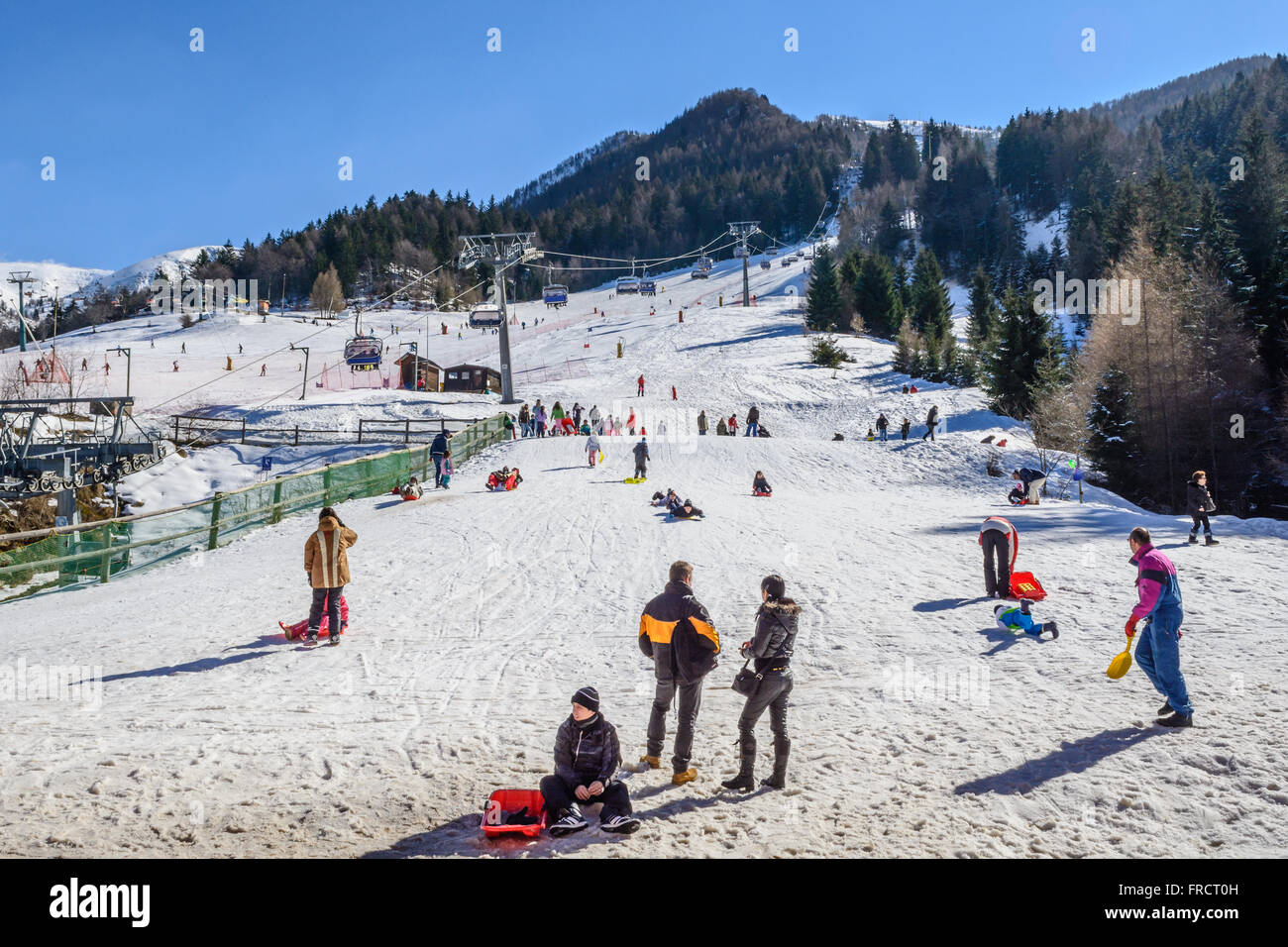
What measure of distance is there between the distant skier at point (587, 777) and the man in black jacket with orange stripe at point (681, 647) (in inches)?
32.6

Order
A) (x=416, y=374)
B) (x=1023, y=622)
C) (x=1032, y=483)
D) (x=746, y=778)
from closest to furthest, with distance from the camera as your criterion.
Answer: (x=746, y=778), (x=1023, y=622), (x=1032, y=483), (x=416, y=374)

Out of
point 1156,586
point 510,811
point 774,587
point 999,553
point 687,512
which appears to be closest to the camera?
point 510,811

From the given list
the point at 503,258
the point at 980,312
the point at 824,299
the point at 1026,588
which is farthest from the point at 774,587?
the point at 980,312

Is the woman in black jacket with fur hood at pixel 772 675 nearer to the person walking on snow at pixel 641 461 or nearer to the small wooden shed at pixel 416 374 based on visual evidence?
the person walking on snow at pixel 641 461

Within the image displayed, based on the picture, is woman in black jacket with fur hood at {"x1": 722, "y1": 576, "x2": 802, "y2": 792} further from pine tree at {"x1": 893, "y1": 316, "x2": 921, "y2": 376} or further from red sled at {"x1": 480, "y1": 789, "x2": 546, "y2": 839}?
pine tree at {"x1": 893, "y1": 316, "x2": 921, "y2": 376}

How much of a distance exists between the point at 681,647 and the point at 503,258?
43.2 meters

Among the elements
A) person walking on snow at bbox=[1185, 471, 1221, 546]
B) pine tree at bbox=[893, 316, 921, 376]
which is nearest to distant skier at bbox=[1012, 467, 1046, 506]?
person walking on snow at bbox=[1185, 471, 1221, 546]

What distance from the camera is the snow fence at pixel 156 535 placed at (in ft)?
49.0

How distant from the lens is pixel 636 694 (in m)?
8.91

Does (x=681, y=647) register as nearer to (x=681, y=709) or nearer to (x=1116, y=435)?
(x=681, y=709)

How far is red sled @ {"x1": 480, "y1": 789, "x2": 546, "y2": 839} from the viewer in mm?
5305

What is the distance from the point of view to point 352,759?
677 centimetres
